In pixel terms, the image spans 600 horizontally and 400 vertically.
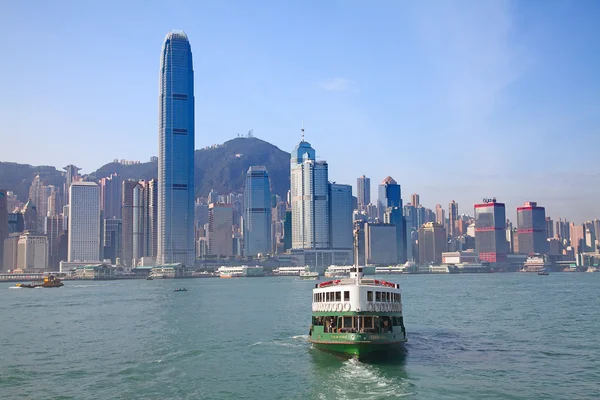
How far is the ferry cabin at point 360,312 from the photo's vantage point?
49.2m

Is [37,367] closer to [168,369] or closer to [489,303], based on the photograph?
[168,369]

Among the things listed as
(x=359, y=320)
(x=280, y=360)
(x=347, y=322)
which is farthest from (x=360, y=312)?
(x=280, y=360)

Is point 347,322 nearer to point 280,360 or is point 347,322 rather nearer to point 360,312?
point 360,312

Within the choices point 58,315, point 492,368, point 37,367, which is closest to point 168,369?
point 37,367

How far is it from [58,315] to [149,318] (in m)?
14.7

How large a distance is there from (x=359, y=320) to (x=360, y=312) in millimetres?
678

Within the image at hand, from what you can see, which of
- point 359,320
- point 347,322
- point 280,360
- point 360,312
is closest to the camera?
point 360,312

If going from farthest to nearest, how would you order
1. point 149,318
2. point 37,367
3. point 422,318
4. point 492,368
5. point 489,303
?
point 489,303, point 149,318, point 422,318, point 37,367, point 492,368

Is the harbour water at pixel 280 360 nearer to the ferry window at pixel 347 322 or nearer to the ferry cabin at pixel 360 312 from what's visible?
the ferry cabin at pixel 360 312

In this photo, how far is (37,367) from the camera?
49.5 meters

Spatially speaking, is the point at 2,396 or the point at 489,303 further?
the point at 489,303

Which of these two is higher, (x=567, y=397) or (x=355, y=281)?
(x=355, y=281)

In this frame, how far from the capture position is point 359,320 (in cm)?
4912

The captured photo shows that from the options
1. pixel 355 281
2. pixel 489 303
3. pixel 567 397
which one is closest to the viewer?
pixel 567 397
